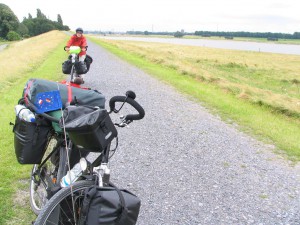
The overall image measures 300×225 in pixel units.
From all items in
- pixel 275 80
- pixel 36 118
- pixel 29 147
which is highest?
pixel 36 118

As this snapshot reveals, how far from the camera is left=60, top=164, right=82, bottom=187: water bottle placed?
3057mm

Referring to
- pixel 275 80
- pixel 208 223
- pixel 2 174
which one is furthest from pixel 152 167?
pixel 275 80

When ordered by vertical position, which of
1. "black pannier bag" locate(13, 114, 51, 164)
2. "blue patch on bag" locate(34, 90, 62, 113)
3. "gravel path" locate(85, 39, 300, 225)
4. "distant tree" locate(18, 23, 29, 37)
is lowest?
"gravel path" locate(85, 39, 300, 225)

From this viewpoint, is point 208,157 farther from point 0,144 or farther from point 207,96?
point 207,96

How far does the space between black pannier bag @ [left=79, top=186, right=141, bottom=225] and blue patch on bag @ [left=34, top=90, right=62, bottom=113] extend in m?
1.05

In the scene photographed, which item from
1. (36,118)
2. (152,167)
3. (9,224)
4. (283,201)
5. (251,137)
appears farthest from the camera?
(251,137)

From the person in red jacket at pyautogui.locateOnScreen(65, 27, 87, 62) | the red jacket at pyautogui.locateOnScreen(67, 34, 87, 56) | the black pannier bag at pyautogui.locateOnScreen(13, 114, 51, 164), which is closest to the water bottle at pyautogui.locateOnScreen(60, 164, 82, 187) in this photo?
the black pannier bag at pyautogui.locateOnScreen(13, 114, 51, 164)

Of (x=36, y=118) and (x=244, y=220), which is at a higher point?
(x=36, y=118)

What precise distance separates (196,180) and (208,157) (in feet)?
3.52

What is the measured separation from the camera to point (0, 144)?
6.53 m

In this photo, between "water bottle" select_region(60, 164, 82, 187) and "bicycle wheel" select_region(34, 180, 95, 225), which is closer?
"bicycle wheel" select_region(34, 180, 95, 225)

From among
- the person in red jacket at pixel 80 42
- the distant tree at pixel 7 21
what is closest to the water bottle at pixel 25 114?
the person in red jacket at pixel 80 42

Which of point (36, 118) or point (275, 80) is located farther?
point (275, 80)

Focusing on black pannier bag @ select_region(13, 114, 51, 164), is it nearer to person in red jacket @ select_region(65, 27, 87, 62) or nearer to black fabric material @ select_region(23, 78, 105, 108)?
black fabric material @ select_region(23, 78, 105, 108)
